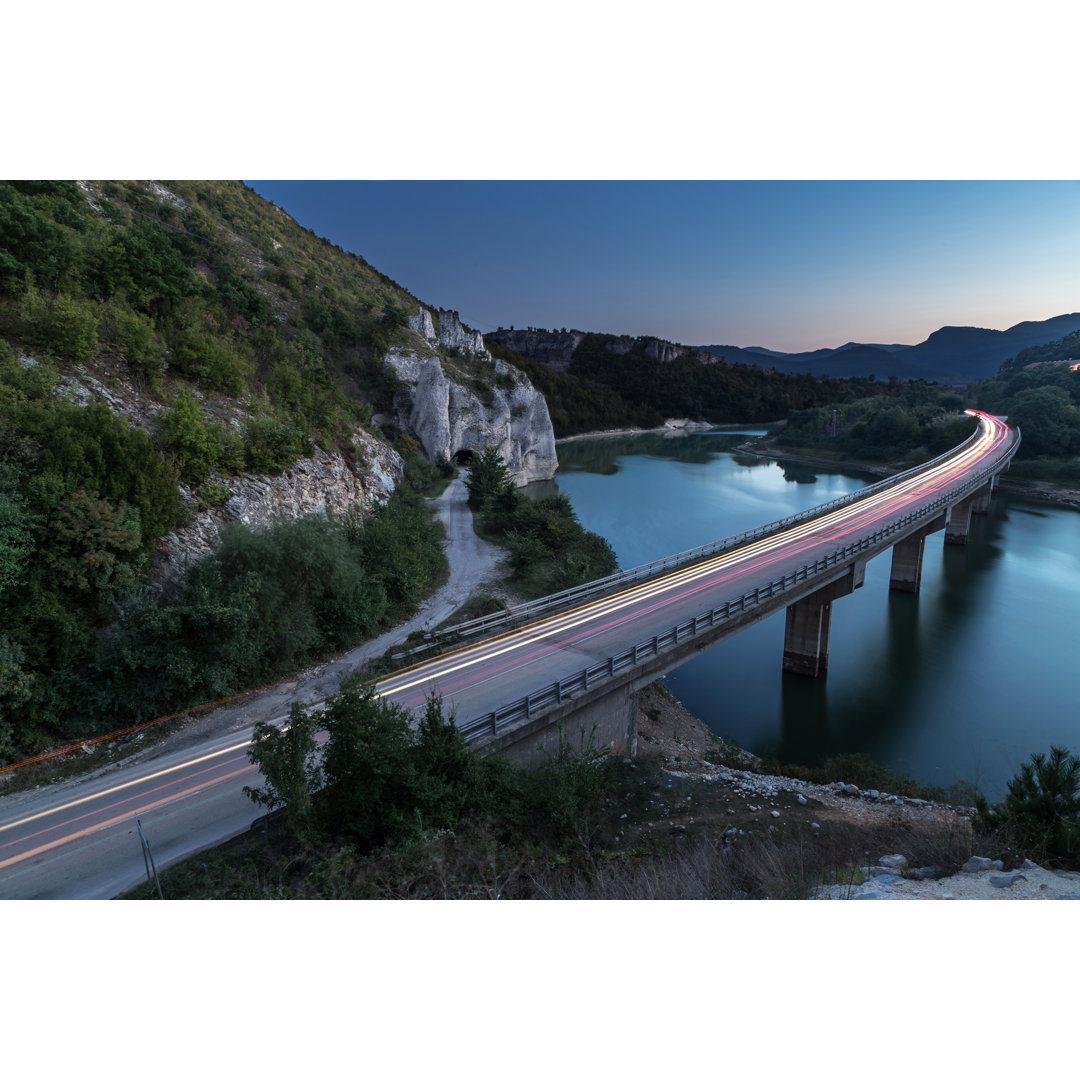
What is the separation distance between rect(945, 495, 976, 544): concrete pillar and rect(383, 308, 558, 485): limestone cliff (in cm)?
3916

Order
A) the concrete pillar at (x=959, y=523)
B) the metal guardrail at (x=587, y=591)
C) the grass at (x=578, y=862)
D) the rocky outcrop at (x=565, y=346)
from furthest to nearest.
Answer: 1. the rocky outcrop at (x=565, y=346)
2. the concrete pillar at (x=959, y=523)
3. the metal guardrail at (x=587, y=591)
4. the grass at (x=578, y=862)

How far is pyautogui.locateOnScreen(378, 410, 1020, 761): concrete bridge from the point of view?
12695 mm

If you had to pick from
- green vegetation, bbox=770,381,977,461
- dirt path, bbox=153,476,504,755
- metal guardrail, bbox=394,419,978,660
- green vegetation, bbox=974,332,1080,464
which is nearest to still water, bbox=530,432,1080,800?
metal guardrail, bbox=394,419,978,660

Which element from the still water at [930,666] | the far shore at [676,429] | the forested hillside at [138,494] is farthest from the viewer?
the far shore at [676,429]

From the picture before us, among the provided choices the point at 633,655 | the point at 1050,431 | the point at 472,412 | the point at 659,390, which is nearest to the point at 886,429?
the point at 1050,431

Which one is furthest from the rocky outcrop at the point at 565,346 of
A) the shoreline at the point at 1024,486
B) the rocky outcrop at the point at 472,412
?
the rocky outcrop at the point at 472,412

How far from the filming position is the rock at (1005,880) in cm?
711

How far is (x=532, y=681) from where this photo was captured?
13758 millimetres

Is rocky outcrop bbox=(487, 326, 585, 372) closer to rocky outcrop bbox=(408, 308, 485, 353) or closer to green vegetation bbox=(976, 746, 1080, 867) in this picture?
rocky outcrop bbox=(408, 308, 485, 353)

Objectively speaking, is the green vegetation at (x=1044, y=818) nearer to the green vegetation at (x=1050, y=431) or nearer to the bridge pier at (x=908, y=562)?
the bridge pier at (x=908, y=562)

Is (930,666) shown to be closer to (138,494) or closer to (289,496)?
(289,496)

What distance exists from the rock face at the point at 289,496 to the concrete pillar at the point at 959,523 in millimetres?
43460

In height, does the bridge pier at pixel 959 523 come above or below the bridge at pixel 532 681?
below

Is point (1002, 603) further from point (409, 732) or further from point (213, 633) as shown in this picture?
point (213, 633)
